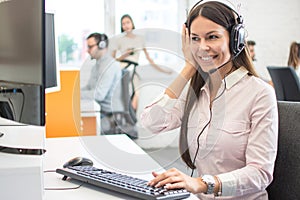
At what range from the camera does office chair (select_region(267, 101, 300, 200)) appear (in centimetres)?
108

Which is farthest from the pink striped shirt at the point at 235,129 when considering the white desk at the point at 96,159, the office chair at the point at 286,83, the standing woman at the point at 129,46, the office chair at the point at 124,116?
the office chair at the point at 286,83

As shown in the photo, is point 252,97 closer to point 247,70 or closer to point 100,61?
point 247,70

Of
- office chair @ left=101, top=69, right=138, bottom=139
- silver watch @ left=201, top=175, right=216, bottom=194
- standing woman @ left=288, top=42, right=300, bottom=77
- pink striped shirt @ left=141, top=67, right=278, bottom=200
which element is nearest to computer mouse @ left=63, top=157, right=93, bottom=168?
pink striped shirt @ left=141, top=67, right=278, bottom=200

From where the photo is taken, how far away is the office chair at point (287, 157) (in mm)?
1076

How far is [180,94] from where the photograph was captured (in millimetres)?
1266

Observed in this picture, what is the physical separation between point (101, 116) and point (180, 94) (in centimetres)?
147

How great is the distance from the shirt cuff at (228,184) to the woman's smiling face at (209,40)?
34cm

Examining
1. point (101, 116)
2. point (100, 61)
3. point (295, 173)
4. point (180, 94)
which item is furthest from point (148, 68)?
point (295, 173)

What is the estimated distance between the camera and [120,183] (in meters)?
0.96

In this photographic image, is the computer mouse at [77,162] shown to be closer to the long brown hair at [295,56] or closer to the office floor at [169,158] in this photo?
Result: the office floor at [169,158]

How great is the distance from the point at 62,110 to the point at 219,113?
3.27 feet

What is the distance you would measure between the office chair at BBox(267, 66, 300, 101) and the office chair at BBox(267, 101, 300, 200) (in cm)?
196

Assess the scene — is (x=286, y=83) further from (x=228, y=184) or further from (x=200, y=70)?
(x=228, y=184)

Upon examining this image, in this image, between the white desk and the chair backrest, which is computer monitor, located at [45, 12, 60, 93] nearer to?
the white desk
